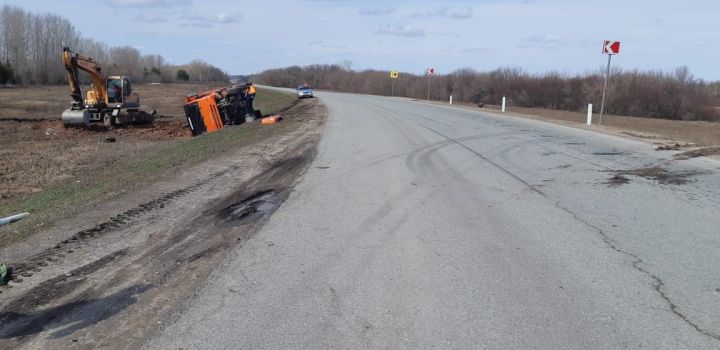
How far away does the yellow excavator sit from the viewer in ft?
94.9

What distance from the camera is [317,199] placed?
31.4ft

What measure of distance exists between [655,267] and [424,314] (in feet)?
8.85

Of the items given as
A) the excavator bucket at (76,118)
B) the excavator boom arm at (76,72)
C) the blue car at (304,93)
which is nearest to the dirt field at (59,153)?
the excavator bucket at (76,118)

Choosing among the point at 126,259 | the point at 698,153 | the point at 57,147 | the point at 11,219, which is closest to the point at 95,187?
the point at 11,219

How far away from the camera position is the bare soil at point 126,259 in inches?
184

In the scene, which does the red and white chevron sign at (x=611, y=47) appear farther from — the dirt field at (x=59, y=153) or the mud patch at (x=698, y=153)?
the dirt field at (x=59, y=153)

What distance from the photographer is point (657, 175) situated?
37.4 ft

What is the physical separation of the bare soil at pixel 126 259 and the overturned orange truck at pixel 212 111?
1515 centimetres

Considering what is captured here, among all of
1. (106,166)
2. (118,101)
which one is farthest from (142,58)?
(106,166)

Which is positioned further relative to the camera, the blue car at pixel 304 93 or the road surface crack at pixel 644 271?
the blue car at pixel 304 93

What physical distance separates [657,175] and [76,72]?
26.7 m

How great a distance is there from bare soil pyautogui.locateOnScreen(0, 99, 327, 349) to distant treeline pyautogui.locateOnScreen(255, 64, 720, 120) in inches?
2134

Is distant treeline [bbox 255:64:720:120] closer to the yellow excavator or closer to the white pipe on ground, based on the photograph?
the yellow excavator

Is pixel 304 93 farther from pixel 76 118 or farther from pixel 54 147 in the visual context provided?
pixel 54 147
